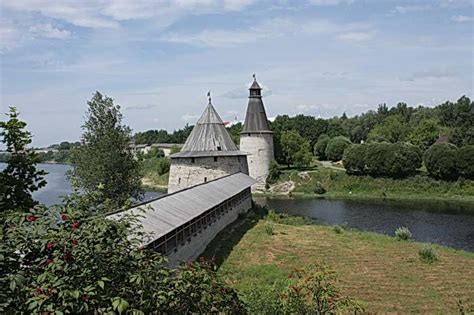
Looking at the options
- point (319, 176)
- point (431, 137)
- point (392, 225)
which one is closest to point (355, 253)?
point (392, 225)

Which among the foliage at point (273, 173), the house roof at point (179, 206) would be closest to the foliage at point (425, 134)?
the foliage at point (273, 173)

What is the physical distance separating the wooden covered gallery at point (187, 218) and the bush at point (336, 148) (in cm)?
3160

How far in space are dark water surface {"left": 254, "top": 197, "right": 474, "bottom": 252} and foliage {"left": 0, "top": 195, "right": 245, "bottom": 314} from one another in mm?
18138

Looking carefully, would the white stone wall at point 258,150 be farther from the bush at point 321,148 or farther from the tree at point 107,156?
the tree at point 107,156

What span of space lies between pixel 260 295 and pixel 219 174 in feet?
59.9

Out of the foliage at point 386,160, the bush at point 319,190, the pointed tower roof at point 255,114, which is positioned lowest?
the bush at point 319,190

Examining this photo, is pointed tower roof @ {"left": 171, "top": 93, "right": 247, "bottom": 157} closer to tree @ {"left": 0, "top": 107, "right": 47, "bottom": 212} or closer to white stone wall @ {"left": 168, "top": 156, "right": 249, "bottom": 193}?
white stone wall @ {"left": 168, "top": 156, "right": 249, "bottom": 193}

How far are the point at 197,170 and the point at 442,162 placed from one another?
20.7 meters

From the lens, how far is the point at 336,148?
167 ft

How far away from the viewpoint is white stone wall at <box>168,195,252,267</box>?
1214cm

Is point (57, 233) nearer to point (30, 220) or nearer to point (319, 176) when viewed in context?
point (30, 220)

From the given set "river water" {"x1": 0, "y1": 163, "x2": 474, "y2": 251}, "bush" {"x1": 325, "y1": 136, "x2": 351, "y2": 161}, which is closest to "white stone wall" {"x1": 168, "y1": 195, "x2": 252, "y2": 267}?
"river water" {"x1": 0, "y1": 163, "x2": 474, "y2": 251}

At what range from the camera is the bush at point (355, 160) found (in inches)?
1545

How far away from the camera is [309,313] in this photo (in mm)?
5805
